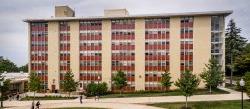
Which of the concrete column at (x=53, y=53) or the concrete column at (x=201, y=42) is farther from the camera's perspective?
the concrete column at (x=53, y=53)

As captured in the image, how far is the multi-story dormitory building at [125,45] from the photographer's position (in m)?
70.2

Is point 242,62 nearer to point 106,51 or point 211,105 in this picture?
point 106,51

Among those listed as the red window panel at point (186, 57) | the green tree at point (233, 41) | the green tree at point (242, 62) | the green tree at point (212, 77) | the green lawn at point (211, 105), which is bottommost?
the green lawn at point (211, 105)

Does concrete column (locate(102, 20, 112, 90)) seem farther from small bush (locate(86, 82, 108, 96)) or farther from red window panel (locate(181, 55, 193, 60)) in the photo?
red window panel (locate(181, 55, 193, 60))

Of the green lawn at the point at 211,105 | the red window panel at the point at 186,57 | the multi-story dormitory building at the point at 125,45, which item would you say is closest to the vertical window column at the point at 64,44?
the multi-story dormitory building at the point at 125,45

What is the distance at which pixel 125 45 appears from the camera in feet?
243

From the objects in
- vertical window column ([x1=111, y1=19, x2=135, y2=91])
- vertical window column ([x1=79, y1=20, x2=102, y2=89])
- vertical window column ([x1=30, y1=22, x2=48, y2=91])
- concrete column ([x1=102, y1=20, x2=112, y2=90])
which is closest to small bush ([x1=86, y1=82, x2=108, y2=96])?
concrete column ([x1=102, y1=20, x2=112, y2=90])

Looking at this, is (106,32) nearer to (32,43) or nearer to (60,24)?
(60,24)

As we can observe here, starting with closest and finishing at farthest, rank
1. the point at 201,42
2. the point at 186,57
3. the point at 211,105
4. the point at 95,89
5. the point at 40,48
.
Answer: the point at 211,105 < the point at 95,89 < the point at 201,42 < the point at 186,57 < the point at 40,48

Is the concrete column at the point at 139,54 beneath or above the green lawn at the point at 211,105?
above

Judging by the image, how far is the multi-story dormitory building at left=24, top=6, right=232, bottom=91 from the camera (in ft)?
230

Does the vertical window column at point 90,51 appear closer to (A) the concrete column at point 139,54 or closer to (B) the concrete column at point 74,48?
(B) the concrete column at point 74,48

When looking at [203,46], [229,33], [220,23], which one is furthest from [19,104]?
[229,33]

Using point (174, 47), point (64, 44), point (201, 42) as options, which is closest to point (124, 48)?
point (174, 47)
